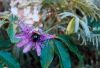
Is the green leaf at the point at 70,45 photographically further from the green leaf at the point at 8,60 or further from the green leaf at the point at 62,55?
the green leaf at the point at 8,60

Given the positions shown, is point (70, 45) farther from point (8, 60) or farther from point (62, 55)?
point (8, 60)

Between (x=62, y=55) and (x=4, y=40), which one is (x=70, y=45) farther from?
(x=4, y=40)

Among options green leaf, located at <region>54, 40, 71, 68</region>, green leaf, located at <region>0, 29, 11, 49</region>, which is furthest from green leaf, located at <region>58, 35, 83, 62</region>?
Result: green leaf, located at <region>0, 29, 11, 49</region>

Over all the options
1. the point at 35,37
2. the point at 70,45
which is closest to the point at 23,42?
the point at 35,37

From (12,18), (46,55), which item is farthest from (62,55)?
(12,18)

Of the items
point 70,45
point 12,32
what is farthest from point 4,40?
point 70,45

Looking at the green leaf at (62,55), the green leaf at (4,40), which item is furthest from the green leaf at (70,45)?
the green leaf at (4,40)

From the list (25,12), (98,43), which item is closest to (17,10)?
(25,12)

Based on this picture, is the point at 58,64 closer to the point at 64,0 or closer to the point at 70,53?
the point at 70,53

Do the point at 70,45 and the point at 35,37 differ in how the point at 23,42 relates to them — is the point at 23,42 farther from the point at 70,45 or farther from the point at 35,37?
the point at 70,45
